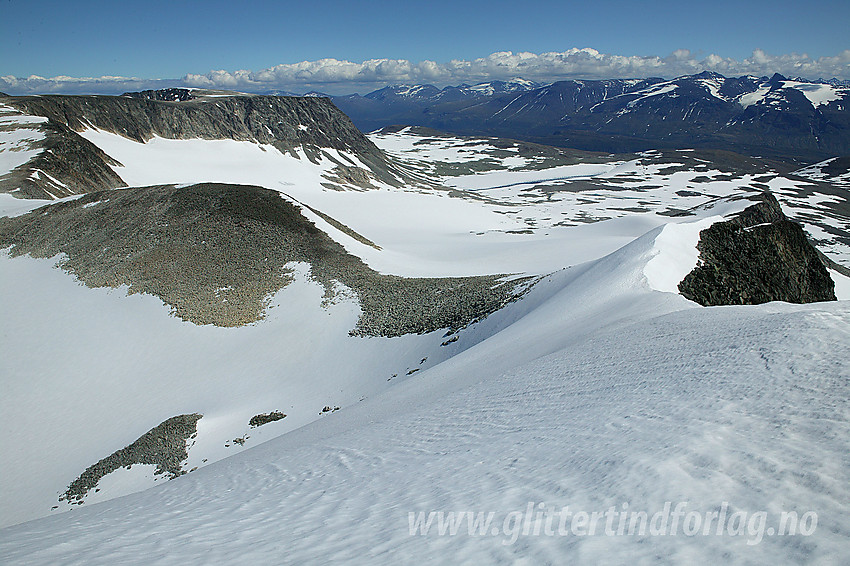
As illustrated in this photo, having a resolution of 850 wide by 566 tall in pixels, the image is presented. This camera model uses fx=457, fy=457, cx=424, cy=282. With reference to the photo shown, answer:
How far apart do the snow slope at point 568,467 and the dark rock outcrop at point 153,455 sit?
773 cm

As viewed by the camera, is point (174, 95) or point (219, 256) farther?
point (174, 95)

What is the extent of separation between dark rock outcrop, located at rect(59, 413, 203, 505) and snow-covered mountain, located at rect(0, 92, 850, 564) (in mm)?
107

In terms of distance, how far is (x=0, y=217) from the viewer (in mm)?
43625

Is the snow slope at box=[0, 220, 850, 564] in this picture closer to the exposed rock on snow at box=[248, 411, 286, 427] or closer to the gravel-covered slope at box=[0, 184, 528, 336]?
the exposed rock on snow at box=[248, 411, 286, 427]

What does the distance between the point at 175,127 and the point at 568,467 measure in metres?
127

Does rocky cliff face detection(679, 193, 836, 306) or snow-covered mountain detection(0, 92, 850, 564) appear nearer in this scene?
snow-covered mountain detection(0, 92, 850, 564)

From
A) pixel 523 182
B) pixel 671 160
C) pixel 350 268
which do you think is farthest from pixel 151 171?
pixel 671 160

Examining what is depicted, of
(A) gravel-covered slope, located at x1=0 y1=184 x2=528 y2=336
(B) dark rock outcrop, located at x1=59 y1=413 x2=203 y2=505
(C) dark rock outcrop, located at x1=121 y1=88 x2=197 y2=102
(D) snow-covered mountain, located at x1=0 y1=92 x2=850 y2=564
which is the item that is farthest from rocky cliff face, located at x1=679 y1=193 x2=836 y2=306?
(C) dark rock outcrop, located at x1=121 y1=88 x2=197 y2=102

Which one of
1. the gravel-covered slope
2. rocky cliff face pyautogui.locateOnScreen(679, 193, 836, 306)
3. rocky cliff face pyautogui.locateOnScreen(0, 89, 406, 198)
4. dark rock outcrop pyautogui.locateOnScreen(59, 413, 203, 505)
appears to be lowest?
dark rock outcrop pyautogui.locateOnScreen(59, 413, 203, 505)

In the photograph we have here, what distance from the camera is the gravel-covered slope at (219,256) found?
27.9 meters

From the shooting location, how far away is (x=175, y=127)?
110000 mm

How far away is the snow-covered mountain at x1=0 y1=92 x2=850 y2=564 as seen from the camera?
18.2ft

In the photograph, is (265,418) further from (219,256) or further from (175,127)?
(175,127)

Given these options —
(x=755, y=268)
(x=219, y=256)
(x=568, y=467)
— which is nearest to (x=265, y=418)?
(x=568, y=467)
